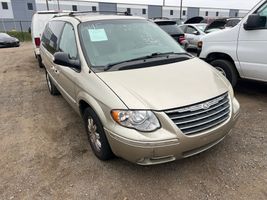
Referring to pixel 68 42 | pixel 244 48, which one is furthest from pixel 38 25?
pixel 244 48

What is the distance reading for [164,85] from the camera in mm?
2637

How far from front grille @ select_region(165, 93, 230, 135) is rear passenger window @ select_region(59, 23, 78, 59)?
5.42ft

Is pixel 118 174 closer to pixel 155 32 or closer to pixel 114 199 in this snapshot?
pixel 114 199

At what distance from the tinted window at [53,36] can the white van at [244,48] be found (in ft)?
10.2

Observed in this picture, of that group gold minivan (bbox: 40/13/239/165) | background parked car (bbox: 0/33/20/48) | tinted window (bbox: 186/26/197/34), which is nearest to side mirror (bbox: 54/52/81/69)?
gold minivan (bbox: 40/13/239/165)

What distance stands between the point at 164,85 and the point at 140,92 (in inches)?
11.8

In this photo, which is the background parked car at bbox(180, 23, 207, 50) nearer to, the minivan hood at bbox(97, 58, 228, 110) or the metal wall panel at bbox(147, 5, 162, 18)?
the minivan hood at bbox(97, 58, 228, 110)

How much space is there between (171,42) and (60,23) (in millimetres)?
2035

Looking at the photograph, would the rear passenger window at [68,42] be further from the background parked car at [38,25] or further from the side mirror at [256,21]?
the background parked car at [38,25]

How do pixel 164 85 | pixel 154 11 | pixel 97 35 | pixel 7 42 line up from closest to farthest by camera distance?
pixel 164 85, pixel 97 35, pixel 7 42, pixel 154 11

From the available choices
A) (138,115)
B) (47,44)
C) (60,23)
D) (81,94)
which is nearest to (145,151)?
(138,115)

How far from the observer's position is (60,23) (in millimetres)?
4332

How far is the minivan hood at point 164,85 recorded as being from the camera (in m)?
2.42

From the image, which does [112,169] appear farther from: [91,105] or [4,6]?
[4,6]
